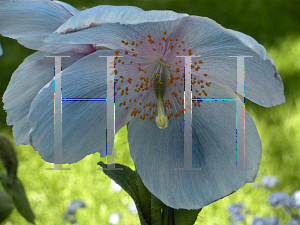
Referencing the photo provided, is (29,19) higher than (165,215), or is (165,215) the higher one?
(29,19)

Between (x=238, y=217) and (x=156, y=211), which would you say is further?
(x=238, y=217)

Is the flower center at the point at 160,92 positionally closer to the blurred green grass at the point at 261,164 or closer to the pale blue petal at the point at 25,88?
the pale blue petal at the point at 25,88

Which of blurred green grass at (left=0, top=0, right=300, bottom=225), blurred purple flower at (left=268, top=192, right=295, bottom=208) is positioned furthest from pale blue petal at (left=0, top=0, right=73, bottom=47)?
blurred purple flower at (left=268, top=192, right=295, bottom=208)

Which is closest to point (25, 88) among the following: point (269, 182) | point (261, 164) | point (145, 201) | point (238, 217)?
point (145, 201)

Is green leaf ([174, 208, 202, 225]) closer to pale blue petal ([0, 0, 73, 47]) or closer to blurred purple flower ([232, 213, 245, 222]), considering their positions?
pale blue petal ([0, 0, 73, 47])

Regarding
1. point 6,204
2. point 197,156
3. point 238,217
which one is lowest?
point 238,217

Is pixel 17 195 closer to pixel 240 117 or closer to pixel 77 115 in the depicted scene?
pixel 77 115

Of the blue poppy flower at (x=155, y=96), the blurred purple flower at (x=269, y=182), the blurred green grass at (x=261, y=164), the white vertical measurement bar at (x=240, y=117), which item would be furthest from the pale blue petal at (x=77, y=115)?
the blurred purple flower at (x=269, y=182)

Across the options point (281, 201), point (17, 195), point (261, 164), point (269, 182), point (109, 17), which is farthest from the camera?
point (261, 164)

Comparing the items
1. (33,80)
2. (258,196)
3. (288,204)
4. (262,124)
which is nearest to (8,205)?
(33,80)
